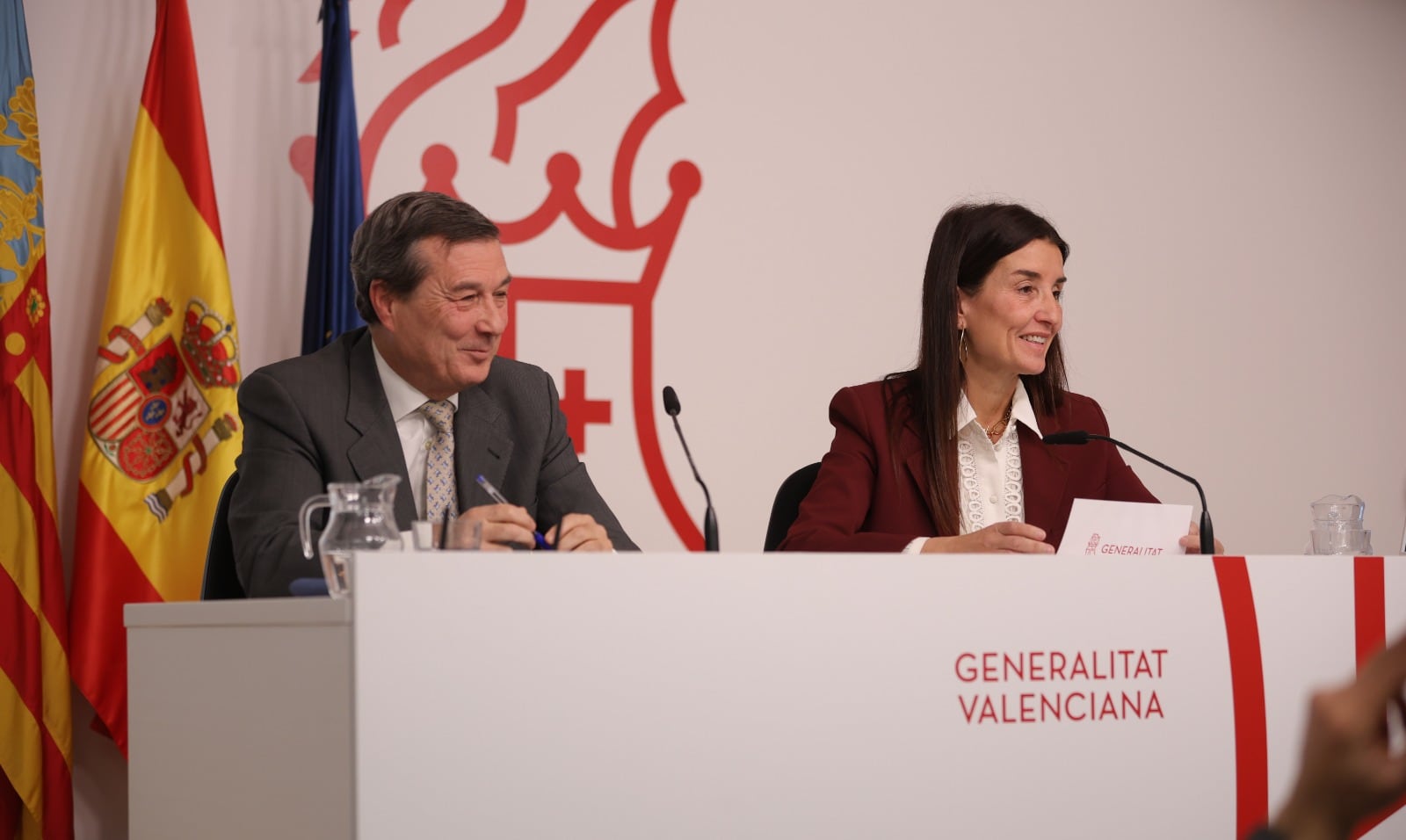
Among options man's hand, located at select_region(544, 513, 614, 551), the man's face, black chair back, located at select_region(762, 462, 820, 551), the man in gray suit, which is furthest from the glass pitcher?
black chair back, located at select_region(762, 462, 820, 551)

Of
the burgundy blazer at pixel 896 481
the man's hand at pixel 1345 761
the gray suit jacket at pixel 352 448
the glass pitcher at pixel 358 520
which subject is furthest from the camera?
the burgundy blazer at pixel 896 481

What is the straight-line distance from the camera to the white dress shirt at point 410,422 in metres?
2.51

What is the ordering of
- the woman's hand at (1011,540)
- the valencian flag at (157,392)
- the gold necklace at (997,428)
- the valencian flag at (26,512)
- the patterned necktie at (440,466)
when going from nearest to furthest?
1. the woman's hand at (1011,540)
2. the patterned necktie at (440,466)
3. the gold necklace at (997,428)
4. the valencian flag at (26,512)
5. the valencian flag at (157,392)

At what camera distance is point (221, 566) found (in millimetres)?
2334

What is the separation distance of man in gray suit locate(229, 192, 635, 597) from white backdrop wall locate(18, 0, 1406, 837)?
108 centimetres

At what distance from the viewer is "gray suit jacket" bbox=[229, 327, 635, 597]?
2.20 m

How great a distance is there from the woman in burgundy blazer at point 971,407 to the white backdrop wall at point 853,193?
4.34 ft

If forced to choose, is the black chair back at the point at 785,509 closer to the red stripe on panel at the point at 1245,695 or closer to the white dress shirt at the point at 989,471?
the white dress shirt at the point at 989,471

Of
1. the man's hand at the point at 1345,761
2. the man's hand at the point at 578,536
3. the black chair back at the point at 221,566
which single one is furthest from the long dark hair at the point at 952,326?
the man's hand at the point at 1345,761

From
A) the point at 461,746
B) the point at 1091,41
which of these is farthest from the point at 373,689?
the point at 1091,41

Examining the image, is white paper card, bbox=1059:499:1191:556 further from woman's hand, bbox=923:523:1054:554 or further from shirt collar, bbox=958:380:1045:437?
shirt collar, bbox=958:380:1045:437

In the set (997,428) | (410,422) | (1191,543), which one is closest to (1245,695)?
(1191,543)

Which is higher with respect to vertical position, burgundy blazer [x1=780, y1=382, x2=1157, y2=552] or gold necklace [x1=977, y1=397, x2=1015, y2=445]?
gold necklace [x1=977, y1=397, x2=1015, y2=445]

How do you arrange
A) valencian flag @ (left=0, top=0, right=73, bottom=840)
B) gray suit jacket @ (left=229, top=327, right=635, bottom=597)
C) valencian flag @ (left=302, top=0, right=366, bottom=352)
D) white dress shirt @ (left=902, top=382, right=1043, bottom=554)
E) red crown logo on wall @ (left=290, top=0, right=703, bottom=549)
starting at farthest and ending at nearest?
red crown logo on wall @ (left=290, top=0, right=703, bottom=549) < valencian flag @ (left=302, top=0, right=366, bottom=352) < valencian flag @ (left=0, top=0, right=73, bottom=840) < white dress shirt @ (left=902, top=382, right=1043, bottom=554) < gray suit jacket @ (left=229, top=327, right=635, bottom=597)
